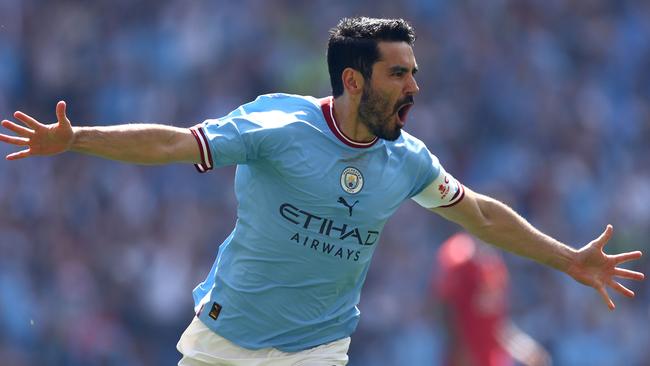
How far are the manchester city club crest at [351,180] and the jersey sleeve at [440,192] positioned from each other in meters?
0.55

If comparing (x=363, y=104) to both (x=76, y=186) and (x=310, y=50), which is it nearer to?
(x=76, y=186)

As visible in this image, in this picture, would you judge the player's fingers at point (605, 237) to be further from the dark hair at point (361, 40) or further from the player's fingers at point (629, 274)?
the dark hair at point (361, 40)

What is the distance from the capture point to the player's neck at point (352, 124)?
6.66 meters

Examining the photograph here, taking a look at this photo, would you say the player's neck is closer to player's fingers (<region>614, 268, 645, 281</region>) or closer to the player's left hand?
the player's left hand

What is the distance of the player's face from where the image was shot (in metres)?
6.64

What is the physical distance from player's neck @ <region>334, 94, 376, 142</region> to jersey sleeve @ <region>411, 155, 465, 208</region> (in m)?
0.47

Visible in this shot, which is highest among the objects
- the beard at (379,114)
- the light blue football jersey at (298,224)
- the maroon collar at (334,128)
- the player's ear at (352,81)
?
the player's ear at (352,81)

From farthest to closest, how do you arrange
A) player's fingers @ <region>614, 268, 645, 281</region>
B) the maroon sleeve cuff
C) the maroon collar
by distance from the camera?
1. player's fingers @ <region>614, 268, 645, 281</region>
2. the maroon collar
3. the maroon sleeve cuff

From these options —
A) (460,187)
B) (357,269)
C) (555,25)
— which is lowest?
(357,269)

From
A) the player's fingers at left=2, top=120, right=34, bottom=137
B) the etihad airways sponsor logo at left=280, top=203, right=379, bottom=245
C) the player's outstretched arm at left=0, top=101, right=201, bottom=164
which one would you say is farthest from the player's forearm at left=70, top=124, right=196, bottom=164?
the etihad airways sponsor logo at left=280, top=203, right=379, bottom=245

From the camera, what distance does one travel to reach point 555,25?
17.9 metres

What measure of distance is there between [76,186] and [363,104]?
9162mm

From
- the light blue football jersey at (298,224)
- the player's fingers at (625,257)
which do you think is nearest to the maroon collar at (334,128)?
the light blue football jersey at (298,224)

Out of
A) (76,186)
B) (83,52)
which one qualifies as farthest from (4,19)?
(76,186)
